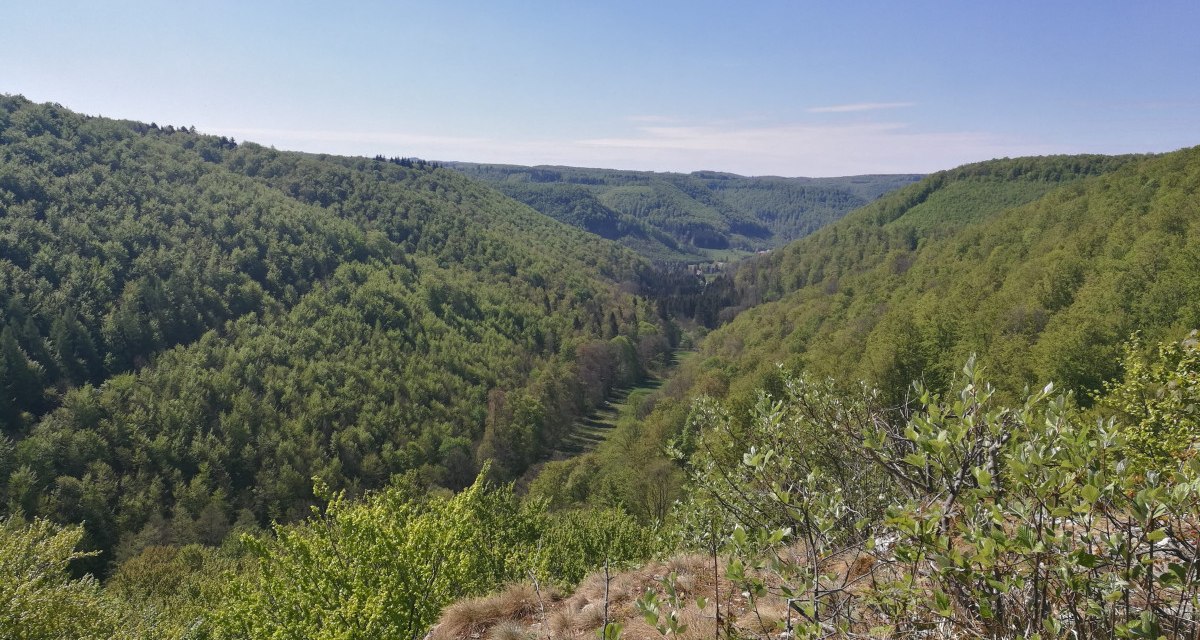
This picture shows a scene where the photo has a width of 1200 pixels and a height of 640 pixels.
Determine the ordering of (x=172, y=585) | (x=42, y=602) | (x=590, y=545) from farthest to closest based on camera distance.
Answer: (x=172, y=585) → (x=590, y=545) → (x=42, y=602)

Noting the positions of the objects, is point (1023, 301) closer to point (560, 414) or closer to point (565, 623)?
point (565, 623)

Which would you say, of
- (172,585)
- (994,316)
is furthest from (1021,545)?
(172,585)

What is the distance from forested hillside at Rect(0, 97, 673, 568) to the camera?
71.6 m

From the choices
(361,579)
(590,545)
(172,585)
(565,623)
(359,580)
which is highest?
(565,623)

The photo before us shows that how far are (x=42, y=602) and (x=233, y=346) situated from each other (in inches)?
3621

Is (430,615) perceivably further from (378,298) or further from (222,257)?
(222,257)

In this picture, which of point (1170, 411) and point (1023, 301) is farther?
point (1023, 301)

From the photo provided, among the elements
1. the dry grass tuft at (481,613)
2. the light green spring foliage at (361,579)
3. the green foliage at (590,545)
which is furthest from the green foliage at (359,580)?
the green foliage at (590,545)

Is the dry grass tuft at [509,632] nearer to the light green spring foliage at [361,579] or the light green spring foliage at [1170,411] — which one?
the light green spring foliage at [361,579]

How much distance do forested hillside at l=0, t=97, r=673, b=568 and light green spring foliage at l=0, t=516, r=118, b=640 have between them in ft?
97.8

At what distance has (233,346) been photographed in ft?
316

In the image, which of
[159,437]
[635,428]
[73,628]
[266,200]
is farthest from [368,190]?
[73,628]

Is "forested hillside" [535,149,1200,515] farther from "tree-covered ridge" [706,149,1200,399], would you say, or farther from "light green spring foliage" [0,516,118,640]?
"light green spring foliage" [0,516,118,640]

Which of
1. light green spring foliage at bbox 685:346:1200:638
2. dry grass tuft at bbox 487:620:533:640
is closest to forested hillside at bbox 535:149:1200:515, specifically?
light green spring foliage at bbox 685:346:1200:638
